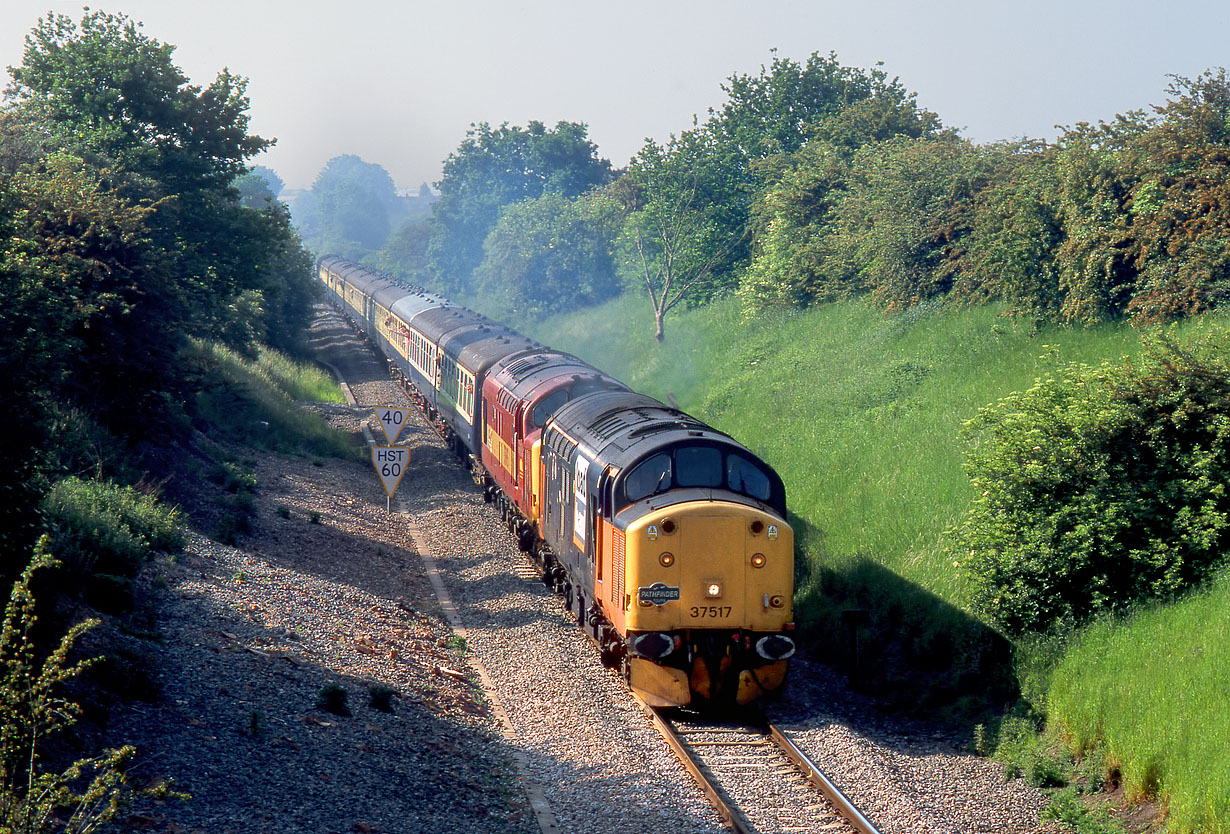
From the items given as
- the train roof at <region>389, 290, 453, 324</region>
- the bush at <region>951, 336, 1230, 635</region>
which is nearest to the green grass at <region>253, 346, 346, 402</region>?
the train roof at <region>389, 290, 453, 324</region>

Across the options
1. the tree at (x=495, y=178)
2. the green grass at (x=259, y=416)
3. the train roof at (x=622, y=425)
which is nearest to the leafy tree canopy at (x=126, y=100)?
the green grass at (x=259, y=416)

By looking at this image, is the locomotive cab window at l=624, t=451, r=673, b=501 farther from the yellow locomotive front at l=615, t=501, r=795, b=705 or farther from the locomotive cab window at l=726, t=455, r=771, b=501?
the locomotive cab window at l=726, t=455, r=771, b=501

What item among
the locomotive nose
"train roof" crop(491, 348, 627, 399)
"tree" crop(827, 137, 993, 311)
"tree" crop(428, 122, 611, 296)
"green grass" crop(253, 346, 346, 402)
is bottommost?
the locomotive nose

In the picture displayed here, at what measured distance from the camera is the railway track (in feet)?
33.7

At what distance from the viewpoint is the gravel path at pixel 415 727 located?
971cm

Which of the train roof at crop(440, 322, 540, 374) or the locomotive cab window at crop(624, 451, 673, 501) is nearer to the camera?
the locomotive cab window at crop(624, 451, 673, 501)

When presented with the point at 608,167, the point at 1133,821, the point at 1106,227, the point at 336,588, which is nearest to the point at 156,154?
the point at 336,588

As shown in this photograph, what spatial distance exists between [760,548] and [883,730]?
283cm

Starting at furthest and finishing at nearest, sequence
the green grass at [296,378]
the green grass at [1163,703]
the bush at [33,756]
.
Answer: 1. the green grass at [296,378]
2. the green grass at [1163,703]
3. the bush at [33,756]

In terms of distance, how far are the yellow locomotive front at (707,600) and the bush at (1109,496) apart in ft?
10.8

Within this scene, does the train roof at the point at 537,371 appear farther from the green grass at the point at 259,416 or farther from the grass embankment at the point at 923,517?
the green grass at the point at 259,416

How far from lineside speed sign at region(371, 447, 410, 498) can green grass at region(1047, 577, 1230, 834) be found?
606 inches

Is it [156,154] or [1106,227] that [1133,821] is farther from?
[156,154]

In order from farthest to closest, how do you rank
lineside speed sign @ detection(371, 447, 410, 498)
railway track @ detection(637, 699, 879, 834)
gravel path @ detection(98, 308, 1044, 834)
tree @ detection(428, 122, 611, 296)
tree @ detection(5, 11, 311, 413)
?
tree @ detection(428, 122, 611, 296), lineside speed sign @ detection(371, 447, 410, 498), tree @ detection(5, 11, 311, 413), railway track @ detection(637, 699, 879, 834), gravel path @ detection(98, 308, 1044, 834)
